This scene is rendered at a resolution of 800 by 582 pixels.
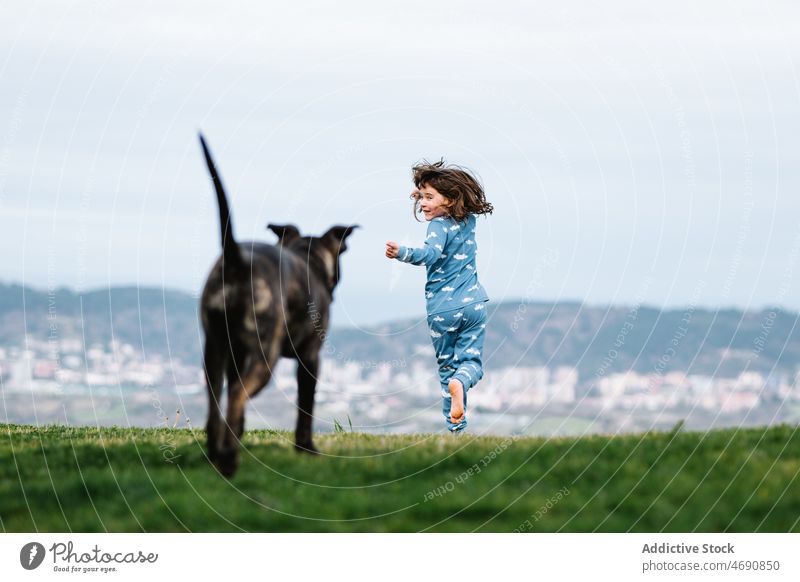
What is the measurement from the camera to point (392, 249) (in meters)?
12.6

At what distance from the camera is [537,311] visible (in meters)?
130

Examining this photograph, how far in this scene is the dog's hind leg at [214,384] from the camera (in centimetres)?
1030

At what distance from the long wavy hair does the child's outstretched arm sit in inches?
12.9

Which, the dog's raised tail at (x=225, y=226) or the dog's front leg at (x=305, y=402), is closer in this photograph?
the dog's raised tail at (x=225, y=226)

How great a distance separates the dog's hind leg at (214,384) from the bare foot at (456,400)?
372 cm

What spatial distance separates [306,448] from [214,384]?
67.6 inches

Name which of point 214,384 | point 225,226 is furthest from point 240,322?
point 225,226

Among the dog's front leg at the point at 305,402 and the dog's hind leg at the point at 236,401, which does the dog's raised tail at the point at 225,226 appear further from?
the dog's front leg at the point at 305,402

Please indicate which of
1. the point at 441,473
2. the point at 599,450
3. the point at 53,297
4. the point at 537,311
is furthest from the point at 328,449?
the point at 537,311

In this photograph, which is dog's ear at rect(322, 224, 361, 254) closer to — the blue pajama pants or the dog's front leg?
the dog's front leg

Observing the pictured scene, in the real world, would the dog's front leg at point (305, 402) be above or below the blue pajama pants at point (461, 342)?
below

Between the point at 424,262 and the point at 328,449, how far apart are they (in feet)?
8.72

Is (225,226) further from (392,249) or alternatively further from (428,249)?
(428,249)

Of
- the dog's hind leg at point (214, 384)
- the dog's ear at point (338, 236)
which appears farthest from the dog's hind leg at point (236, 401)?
the dog's ear at point (338, 236)
